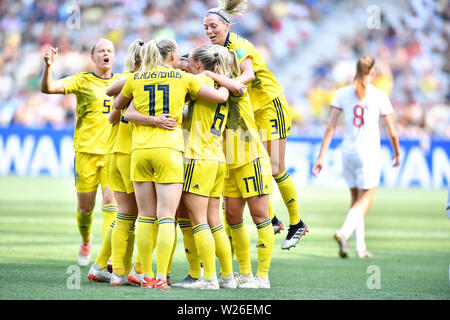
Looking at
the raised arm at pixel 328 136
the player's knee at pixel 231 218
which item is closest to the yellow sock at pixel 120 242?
the player's knee at pixel 231 218

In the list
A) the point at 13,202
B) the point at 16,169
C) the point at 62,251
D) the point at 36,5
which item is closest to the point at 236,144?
the point at 62,251

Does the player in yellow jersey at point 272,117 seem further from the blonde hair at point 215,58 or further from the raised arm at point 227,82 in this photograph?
the raised arm at point 227,82

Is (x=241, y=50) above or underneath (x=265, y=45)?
underneath

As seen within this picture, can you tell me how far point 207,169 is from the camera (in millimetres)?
5535

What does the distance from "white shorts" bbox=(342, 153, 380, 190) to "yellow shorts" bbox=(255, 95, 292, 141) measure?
6.76 ft

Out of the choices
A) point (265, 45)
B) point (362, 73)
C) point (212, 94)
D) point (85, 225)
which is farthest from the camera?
point (265, 45)

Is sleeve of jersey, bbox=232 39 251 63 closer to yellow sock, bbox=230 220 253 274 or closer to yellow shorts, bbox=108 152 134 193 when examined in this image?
yellow shorts, bbox=108 152 134 193

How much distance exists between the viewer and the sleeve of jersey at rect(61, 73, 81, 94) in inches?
273

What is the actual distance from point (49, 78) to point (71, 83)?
1.39 ft

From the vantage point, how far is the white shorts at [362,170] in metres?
8.38

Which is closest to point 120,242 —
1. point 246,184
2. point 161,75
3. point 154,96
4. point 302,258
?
point 246,184

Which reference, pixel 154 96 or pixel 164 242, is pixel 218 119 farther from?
pixel 164 242

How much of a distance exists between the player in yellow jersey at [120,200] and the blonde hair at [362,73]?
3.36 metres
